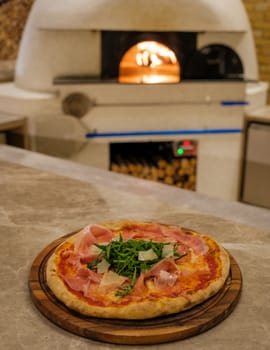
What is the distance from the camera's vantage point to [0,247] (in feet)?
4.33

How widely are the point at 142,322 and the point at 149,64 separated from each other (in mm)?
2936

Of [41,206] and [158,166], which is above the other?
[41,206]

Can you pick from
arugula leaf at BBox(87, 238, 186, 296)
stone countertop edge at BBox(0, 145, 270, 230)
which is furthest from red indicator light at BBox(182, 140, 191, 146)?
arugula leaf at BBox(87, 238, 186, 296)

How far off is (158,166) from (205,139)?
0.43 metres

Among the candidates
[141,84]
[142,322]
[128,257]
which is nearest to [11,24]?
[141,84]

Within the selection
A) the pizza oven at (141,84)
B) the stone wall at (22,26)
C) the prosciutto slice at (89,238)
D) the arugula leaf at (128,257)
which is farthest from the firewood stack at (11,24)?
the arugula leaf at (128,257)

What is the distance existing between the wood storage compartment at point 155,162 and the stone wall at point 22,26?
1217 millimetres

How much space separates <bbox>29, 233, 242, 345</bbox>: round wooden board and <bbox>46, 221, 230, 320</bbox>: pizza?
0.05 feet

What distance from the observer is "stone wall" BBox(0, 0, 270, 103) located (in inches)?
158

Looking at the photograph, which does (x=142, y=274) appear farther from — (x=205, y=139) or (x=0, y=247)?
(x=205, y=139)

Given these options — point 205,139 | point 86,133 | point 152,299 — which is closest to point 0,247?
point 152,299

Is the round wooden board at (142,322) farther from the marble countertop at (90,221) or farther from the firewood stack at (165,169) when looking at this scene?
the firewood stack at (165,169)

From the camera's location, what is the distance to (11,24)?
4.05m

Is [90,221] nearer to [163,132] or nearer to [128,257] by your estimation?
[128,257]
